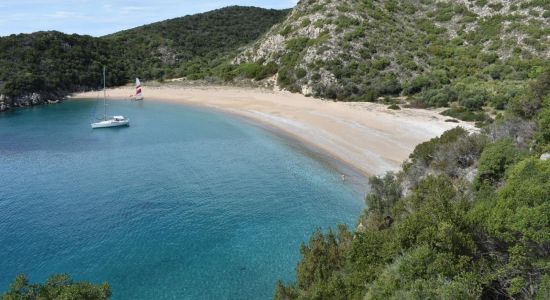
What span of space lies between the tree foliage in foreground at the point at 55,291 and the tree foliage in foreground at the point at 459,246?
241 inches

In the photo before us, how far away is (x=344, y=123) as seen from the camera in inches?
1742

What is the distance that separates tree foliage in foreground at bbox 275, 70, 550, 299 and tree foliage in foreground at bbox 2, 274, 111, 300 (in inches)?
241

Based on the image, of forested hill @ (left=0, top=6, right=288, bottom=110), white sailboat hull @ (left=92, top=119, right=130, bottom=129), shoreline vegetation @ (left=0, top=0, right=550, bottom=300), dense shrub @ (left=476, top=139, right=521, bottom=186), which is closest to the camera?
shoreline vegetation @ (left=0, top=0, right=550, bottom=300)

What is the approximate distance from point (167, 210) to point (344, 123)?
23.9m

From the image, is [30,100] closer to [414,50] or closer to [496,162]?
[414,50]

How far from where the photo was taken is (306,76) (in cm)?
6169

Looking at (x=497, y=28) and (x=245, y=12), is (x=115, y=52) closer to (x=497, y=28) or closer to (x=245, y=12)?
(x=245, y=12)

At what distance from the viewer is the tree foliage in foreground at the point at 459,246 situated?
412 inches

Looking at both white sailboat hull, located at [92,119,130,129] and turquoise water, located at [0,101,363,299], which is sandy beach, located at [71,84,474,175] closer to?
turquoise water, located at [0,101,363,299]

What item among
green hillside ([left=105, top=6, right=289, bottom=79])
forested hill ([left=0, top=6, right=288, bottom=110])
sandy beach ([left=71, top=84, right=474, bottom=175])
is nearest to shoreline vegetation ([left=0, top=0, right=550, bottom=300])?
sandy beach ([left=71, top=84, right=474, bottom=175])

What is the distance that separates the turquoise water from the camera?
62.8 feet

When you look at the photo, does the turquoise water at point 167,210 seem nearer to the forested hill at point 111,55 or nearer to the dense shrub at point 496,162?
the dense shrub at point 496,162

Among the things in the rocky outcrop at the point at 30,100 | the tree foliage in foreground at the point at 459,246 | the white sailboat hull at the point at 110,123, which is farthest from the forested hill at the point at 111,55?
the tree foliage in foreground at the point at 459,246

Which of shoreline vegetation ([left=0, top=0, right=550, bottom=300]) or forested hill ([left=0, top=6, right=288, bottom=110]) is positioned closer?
shoreline vegetation ([left=0, top=0, right=550, bottom=300])
